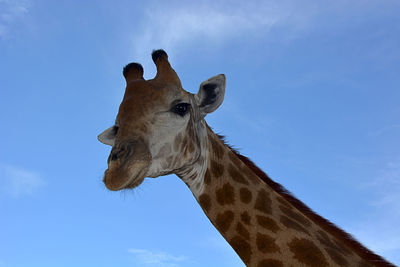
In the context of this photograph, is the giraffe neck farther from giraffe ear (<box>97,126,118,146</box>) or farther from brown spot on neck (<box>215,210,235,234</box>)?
giraffe ear (<box>97,126,118,146</box>)

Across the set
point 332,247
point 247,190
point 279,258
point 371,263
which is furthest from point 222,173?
point 371,263

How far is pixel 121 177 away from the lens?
14.2 ft

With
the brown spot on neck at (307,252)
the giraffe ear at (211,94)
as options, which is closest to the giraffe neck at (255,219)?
the brown spot on neck at (307,252)

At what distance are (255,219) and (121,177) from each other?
1.79 metres

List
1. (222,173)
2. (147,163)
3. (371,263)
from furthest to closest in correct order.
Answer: (222,173)
(371,263)
(147,163)

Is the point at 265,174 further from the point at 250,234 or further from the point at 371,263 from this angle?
the point at 371,263

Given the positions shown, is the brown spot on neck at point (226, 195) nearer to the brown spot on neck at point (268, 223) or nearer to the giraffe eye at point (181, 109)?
the brown spot on neck at point (268, 223)

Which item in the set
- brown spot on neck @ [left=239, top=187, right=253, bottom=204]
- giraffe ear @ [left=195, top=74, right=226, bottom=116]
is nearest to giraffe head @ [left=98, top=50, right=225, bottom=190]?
giraffe ear @ [left=195, top=74, right=226, bottom=116]

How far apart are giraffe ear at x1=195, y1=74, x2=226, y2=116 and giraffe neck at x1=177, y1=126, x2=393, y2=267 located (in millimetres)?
447

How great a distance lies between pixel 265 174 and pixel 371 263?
5.70ft

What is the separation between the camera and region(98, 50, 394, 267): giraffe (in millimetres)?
4676

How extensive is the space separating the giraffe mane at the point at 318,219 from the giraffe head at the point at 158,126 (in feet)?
2.77

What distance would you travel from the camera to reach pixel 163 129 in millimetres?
4957

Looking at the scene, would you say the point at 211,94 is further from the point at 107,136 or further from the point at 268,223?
the point at 268,223
